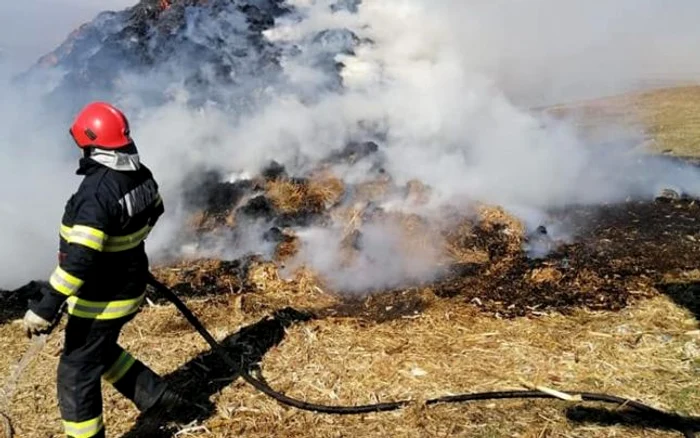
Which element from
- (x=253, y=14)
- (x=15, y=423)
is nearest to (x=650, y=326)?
(x=15, y=423)

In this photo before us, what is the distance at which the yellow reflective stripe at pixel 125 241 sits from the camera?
372 cm

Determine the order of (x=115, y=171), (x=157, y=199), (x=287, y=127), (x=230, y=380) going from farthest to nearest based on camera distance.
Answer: (x=287, y=127)
(x=230, y=380)
(x=157, y=199)
(x=115, y=171)

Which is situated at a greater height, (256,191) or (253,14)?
(253,14)

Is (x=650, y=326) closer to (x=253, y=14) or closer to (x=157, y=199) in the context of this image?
(x=157, y=199)

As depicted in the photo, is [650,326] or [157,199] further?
[650,326]

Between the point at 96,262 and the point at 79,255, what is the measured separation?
12 cm

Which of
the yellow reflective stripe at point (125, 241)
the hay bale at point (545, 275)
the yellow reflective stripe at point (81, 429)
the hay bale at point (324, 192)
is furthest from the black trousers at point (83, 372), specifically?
the hay bale at point (324, 192)

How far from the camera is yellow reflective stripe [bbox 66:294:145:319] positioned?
150 inches

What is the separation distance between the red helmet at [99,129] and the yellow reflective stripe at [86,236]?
0.52 m

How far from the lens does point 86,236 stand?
351 cm

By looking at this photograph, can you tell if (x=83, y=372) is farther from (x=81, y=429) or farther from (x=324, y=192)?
(x=324, y=192)

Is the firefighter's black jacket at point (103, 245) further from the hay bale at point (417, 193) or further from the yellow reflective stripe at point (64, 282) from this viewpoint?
the hay bale at point (417, 193)

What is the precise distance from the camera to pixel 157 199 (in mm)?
4090

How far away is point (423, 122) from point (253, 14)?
3.79 m
